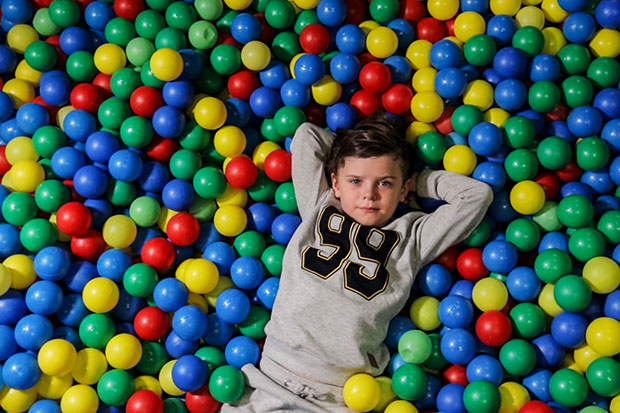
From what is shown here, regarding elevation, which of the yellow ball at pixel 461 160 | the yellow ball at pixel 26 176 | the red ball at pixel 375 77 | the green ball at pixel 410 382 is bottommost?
the green ball at pixel 410 382

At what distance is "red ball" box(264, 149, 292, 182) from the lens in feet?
8.13

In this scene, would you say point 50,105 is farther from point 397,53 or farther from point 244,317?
point 397,53

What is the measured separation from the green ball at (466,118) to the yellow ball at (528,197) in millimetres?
265

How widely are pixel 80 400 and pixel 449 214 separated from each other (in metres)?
1.30

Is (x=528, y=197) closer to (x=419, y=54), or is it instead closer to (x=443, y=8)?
(x=419, y=54)

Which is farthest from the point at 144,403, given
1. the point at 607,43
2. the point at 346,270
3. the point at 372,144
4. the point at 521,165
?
the point at 607,43

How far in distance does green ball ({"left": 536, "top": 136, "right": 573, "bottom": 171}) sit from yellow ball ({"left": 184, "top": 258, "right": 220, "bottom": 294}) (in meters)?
1.17

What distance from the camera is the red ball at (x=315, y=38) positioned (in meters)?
2.57

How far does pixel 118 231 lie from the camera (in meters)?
2.40

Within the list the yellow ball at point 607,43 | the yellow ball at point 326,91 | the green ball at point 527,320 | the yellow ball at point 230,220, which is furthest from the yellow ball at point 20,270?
the yellow ball at point 607,43

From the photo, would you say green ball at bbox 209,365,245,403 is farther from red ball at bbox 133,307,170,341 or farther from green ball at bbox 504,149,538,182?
green ball at bbox 504,149,538,182

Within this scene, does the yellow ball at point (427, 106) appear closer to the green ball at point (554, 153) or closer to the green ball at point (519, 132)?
→ the green ball at point (519, 132)

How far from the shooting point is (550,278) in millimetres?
2254

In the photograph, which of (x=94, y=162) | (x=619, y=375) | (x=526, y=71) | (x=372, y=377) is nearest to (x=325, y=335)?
(x=372, y=377)
